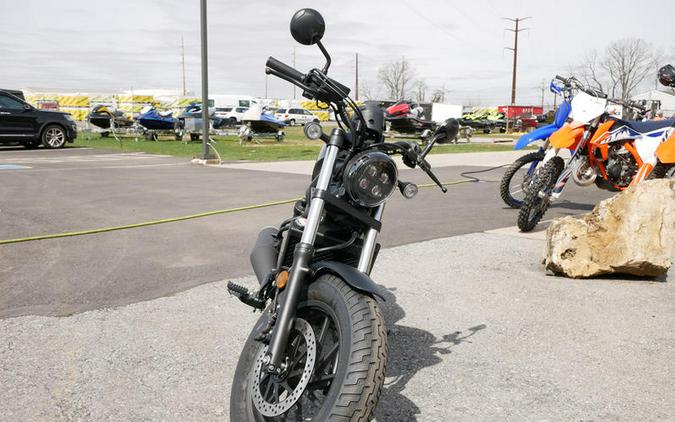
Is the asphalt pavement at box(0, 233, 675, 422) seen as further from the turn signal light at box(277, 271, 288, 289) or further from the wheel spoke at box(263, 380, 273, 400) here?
the turn signal light at box(277, 271, 288, 289)

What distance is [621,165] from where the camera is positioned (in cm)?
696

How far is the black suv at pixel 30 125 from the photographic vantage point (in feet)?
59.7

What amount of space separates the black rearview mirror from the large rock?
3353mm

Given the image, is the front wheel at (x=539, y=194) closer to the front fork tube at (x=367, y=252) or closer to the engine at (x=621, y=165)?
the engine at (x=621, y=165)

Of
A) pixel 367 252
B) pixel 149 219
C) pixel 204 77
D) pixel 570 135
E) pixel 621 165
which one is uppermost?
pixel 204 77

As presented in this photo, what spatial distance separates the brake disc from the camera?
219 cm

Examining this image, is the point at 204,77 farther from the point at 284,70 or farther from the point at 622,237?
the point at 284,70

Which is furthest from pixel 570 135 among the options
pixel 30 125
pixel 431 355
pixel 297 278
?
pixel 30 125

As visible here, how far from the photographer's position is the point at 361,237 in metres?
2.88

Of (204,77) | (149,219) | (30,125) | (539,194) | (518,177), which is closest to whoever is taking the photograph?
(539,194)

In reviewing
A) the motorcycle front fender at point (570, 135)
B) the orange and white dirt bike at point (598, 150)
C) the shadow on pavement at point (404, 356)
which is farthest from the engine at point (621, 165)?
the shadow on pavement at point (404, 356)

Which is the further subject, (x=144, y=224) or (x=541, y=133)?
(x=541, y=133)

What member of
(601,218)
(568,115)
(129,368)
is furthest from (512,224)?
(129,368)

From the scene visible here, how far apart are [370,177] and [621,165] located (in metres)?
5.54
